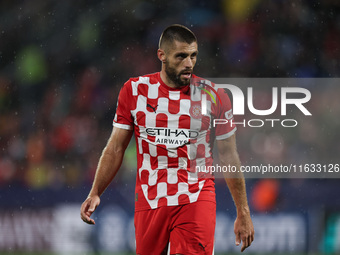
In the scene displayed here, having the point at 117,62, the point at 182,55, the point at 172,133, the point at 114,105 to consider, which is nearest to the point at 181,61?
the point at 182,55

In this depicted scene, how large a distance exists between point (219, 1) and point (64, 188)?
3.25 meters

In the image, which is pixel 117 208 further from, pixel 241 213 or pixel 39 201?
pixel 241 213

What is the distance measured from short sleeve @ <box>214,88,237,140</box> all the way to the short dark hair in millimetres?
353

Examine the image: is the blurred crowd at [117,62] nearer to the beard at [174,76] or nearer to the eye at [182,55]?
the beard at [174,76]

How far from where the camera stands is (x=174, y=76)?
3.06m

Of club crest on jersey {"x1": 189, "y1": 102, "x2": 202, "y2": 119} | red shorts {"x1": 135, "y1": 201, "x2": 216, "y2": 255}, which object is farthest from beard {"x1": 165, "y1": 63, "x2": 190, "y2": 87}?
red shorts {"x1": 135, "y1": 201, "x2": 216, "y2": 255}

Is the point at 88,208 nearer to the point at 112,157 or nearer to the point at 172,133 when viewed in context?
the point at 112,157

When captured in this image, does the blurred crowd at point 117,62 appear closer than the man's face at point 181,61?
No

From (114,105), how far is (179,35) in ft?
12.7

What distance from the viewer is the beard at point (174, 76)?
3039mm

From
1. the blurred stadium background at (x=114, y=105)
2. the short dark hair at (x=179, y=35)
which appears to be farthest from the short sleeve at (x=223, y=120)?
the blurred stadium background at (x=114, y=105)

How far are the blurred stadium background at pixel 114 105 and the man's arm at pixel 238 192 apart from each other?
267 centimetres

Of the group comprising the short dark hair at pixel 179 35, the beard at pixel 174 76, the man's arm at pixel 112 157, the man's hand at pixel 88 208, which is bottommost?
the man's hand at pixel 88 208

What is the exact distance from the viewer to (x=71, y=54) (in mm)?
7242
